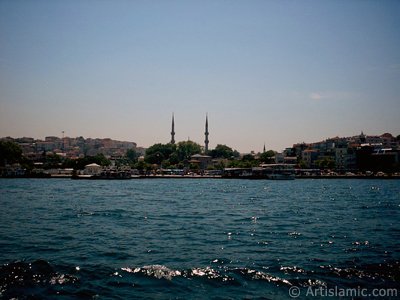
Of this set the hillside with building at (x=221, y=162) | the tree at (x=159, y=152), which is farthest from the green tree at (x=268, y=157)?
the tree at (x=159, y=152)

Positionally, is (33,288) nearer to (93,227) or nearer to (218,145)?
(93,227)

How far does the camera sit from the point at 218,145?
148 metres

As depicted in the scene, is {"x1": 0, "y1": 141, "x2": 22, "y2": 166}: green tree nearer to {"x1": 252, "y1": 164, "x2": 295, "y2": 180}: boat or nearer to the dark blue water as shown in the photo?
{"x1": 252, "y1": 164, "x2": 295, "y2": 180}: boat

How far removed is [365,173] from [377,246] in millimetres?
81594

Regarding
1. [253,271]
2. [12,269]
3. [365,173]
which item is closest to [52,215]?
[12,269]

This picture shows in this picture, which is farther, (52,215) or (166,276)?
(52,215)

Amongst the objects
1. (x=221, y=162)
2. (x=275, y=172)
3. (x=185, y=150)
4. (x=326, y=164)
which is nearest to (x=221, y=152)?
(x=185, y=150)

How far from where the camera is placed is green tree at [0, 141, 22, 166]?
98812mm

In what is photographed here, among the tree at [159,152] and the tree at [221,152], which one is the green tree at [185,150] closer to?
the tree at [159,152]

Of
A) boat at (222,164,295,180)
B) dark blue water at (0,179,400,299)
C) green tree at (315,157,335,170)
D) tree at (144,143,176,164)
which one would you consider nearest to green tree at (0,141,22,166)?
tree at (144,143,176,164)

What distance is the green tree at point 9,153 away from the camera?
324 ft

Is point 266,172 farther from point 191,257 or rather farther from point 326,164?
point 191,257

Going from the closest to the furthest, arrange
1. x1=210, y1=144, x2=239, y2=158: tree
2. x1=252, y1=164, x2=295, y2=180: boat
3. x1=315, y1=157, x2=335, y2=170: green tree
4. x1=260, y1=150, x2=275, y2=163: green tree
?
1. x1=252, y1=164, x2=295, y2=180: boat
2. x1=315, y1=157, x2=335, y2=170: green tree
3. x1=260, y1=150, x2=275, y2=163: green tree
4. x1=210, y1=144, x2=239, y2=158: tree

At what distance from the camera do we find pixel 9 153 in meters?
100
